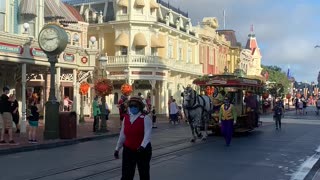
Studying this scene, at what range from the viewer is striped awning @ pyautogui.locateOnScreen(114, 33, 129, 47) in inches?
1745

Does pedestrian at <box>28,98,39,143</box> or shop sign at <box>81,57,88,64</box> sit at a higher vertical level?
shop sign at <box>81,57,88,64</box>

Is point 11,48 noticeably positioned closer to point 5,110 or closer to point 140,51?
point 5,110

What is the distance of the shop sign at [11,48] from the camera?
20.6 meters

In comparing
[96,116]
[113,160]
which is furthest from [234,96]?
[113,160]

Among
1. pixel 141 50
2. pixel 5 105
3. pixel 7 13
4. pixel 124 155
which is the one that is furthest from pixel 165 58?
pixel 124 155

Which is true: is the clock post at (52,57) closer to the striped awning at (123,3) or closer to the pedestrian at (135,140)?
the pedestrian at (135,140)

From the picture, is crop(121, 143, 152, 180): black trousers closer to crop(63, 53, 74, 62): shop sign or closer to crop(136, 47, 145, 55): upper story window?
crop(63, 53, 74, 62): shop sign

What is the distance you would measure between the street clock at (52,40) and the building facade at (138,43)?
2239 cm

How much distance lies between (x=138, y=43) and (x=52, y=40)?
2494cm

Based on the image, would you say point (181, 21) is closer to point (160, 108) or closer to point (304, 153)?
point (160, 108)

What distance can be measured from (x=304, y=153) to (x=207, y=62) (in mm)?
45907

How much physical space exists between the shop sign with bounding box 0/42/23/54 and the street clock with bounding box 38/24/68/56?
1.77 meters

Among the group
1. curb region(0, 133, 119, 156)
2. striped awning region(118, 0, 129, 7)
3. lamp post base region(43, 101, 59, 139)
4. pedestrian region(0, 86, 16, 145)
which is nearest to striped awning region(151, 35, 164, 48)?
striped awning region(118, 0, 129, 7)

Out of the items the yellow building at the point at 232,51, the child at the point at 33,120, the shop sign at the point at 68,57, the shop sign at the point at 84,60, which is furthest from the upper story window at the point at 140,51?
the yellow building at the point at 232,51
